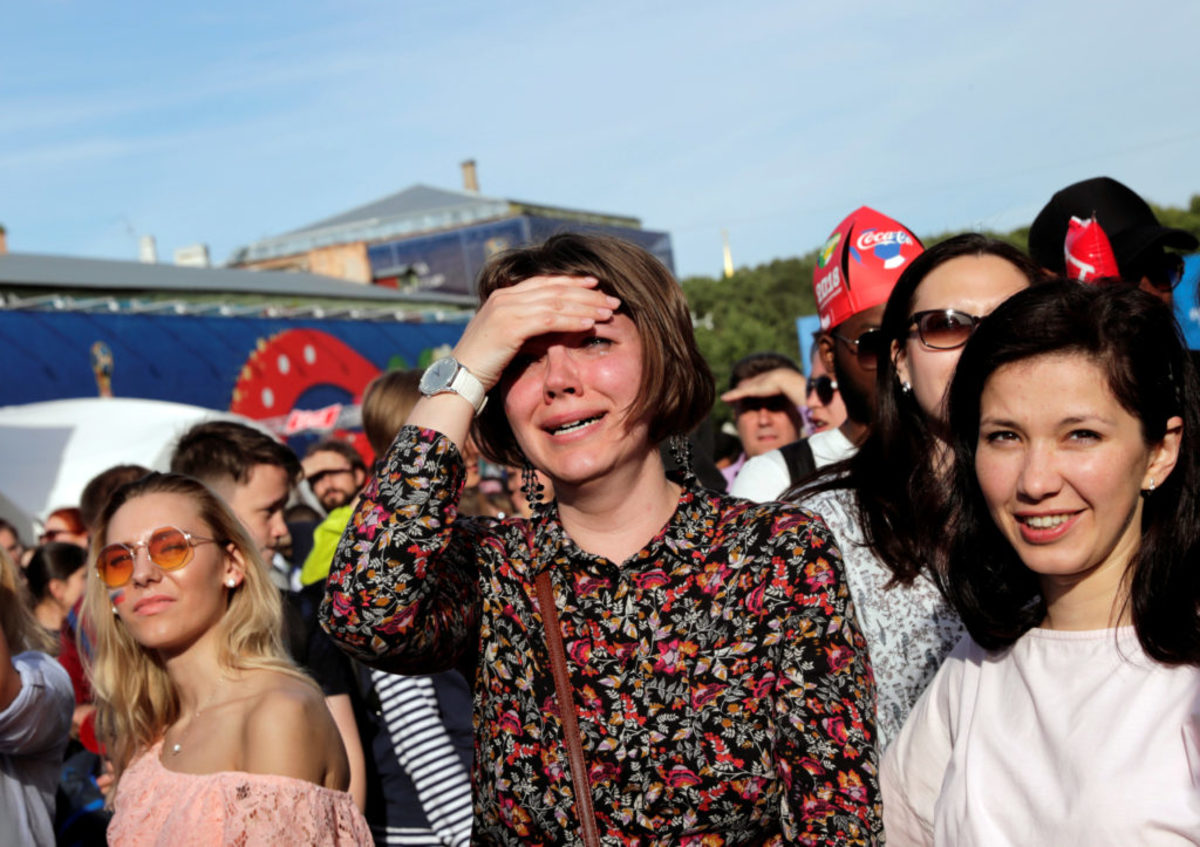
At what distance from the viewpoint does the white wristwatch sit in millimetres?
2158

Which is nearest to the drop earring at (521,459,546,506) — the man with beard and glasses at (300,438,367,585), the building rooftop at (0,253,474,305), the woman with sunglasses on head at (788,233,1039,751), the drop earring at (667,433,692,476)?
the drop earring at (667,433,692,476)

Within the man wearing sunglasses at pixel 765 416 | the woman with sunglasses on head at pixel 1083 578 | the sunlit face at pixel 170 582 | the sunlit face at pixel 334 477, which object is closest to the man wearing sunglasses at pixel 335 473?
the sunlit face at pixel 334 477

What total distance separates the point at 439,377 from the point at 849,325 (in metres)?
1.53

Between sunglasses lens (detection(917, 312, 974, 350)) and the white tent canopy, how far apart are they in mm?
10366

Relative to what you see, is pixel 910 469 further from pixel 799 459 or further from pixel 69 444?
pixel 69 444

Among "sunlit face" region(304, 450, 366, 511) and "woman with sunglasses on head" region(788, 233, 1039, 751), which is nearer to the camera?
"woman with sunglasses on head" region(788, 233, 1039, 751)

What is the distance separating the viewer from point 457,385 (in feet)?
7.08

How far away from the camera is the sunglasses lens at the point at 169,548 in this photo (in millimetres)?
3209

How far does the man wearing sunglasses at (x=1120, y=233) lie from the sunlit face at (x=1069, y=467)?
1.17m

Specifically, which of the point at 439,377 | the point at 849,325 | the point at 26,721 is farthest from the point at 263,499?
the point at 439,377

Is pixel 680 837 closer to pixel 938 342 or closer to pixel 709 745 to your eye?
pixel 709 745

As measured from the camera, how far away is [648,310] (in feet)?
7.21

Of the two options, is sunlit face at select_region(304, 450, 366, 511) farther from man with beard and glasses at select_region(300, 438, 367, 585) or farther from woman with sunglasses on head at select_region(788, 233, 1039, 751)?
woman with sunglasses on head at select_region(788, 233, 1039, 751)

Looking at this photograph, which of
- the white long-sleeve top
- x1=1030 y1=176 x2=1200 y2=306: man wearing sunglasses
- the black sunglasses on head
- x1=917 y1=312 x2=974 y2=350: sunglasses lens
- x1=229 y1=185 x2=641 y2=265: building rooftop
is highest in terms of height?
x1=229 y1=185 x2=641 y2=265: building rooftop
